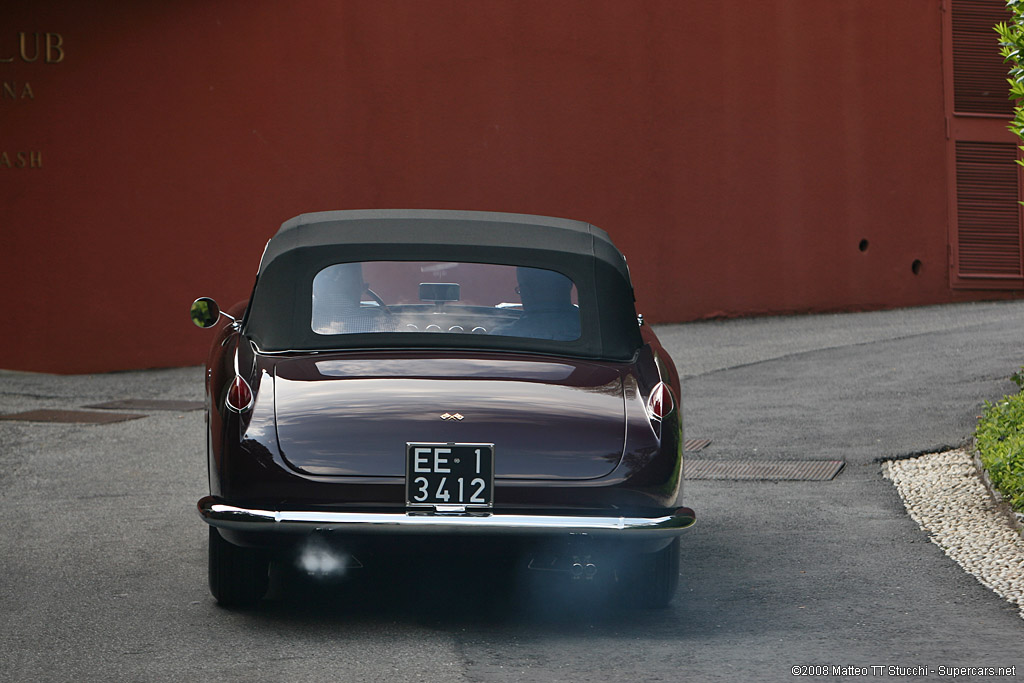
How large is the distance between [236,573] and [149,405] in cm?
641

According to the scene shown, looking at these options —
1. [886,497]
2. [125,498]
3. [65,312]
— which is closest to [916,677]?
[886,497]

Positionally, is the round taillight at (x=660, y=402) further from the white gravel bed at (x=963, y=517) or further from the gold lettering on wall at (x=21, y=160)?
the gold lettering on wall at (x=21, y=160)

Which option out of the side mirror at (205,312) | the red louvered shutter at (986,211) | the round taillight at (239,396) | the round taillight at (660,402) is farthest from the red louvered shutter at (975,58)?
the round taillight at (239,396)

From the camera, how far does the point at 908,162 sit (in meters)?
16.2

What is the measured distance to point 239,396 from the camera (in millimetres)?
4750

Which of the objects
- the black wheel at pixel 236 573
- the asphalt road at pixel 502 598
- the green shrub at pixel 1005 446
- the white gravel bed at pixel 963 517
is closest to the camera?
the asphalt road at pixel 502 598

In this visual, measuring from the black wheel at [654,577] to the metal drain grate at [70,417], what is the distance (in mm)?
6226

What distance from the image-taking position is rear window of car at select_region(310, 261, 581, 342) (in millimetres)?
5113

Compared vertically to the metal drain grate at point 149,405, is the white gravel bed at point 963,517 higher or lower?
lower

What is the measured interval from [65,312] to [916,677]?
34.4ft

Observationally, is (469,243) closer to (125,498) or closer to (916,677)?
(916,677)

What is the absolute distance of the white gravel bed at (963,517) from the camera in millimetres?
→ 5590

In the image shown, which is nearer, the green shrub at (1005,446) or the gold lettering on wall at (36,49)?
the green shrub at (1005,446)

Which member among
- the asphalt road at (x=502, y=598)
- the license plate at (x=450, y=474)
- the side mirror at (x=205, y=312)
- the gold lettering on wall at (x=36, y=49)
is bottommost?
the asphalt road at (x=502, y=598)
